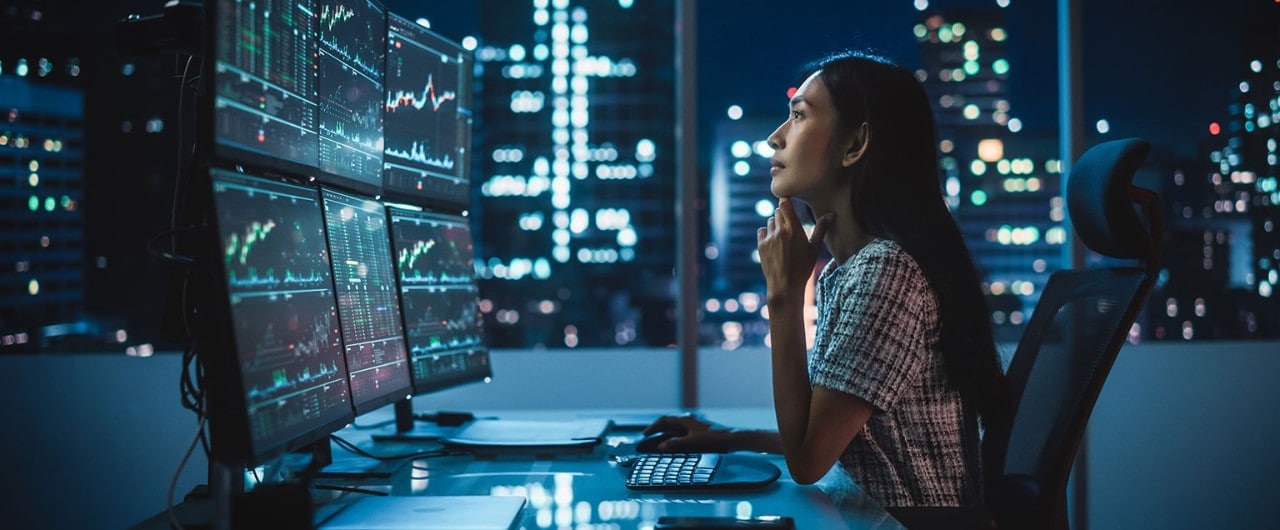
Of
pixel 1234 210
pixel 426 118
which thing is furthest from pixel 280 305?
pixel 1234 210

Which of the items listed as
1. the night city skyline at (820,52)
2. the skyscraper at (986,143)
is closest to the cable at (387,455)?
the night city skyline at (820,52)

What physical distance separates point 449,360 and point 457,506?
2.37 ft

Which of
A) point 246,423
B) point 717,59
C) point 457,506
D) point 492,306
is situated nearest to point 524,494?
point 457,506

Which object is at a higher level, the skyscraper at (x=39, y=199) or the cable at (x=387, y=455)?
the skyscraper at (x=39, y=199)

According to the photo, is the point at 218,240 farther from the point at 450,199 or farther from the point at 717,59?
the point at 717,59

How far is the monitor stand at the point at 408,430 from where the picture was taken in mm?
1790

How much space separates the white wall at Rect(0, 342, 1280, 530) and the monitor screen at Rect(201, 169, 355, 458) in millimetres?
1766

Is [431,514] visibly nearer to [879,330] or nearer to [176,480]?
[176,480]

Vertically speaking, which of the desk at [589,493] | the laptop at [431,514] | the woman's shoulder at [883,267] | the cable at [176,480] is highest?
the woman's shoulder at [883,267]

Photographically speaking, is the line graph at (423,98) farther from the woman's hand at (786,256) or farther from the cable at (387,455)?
the woman's hand at (786,256)

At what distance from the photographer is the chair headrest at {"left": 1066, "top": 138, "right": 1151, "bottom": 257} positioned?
1298 mm

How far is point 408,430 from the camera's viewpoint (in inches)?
73.9

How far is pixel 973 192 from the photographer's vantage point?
11.1ft

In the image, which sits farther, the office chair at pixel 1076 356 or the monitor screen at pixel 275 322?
the office chair at pixel 1076 356
